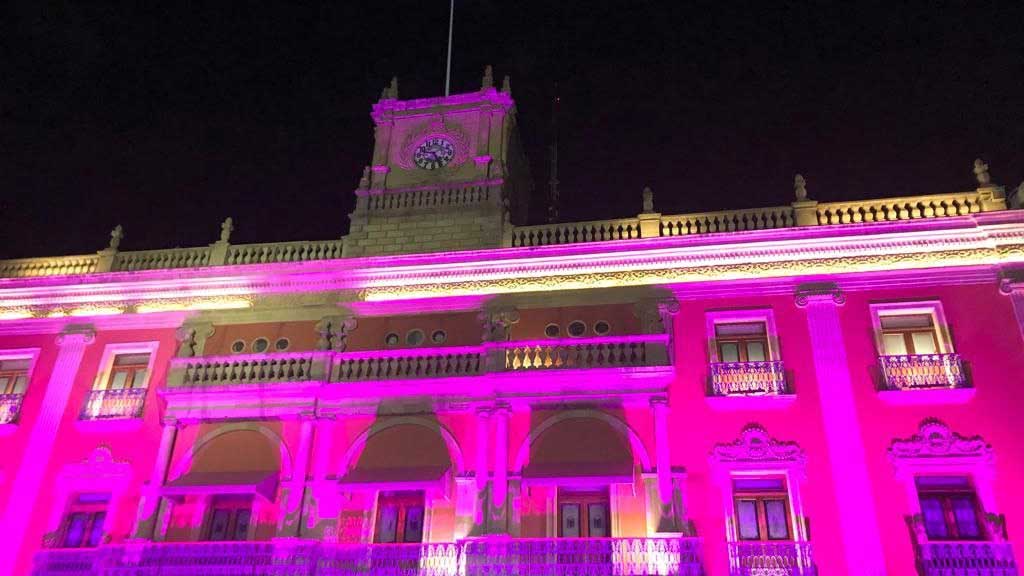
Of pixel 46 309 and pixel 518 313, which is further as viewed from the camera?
pixel 46 309

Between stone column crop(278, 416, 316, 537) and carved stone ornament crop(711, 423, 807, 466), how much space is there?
7637 mm

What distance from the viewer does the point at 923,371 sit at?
613 inches

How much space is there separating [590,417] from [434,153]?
763 centimetres

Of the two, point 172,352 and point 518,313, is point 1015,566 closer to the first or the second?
point 518,313

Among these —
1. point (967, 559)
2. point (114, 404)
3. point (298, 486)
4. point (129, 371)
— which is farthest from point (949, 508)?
point (129, 371)

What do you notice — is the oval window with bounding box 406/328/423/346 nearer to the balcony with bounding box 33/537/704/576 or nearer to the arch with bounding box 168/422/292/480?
the arch with bounding box 168/422/292/480

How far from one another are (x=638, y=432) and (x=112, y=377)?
11.4 meters

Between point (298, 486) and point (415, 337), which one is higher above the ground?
point (415, 337)

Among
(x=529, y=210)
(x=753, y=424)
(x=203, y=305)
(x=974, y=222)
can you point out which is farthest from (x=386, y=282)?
(x=974, y=222)

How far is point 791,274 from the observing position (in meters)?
17.0

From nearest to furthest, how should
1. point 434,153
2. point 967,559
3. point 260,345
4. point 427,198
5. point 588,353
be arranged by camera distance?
point 967,559 < point 588,353 < point 260,345 < point 427,198 < point 434,153

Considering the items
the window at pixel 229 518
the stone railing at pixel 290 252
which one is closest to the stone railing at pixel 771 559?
the window at pixel 229 518

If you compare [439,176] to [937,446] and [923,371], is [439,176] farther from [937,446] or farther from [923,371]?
[937,446]

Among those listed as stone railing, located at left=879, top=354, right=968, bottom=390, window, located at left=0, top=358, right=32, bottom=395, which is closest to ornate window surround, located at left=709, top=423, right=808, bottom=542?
stone railing, located at left=879, top=354, right=968, bottom=390
